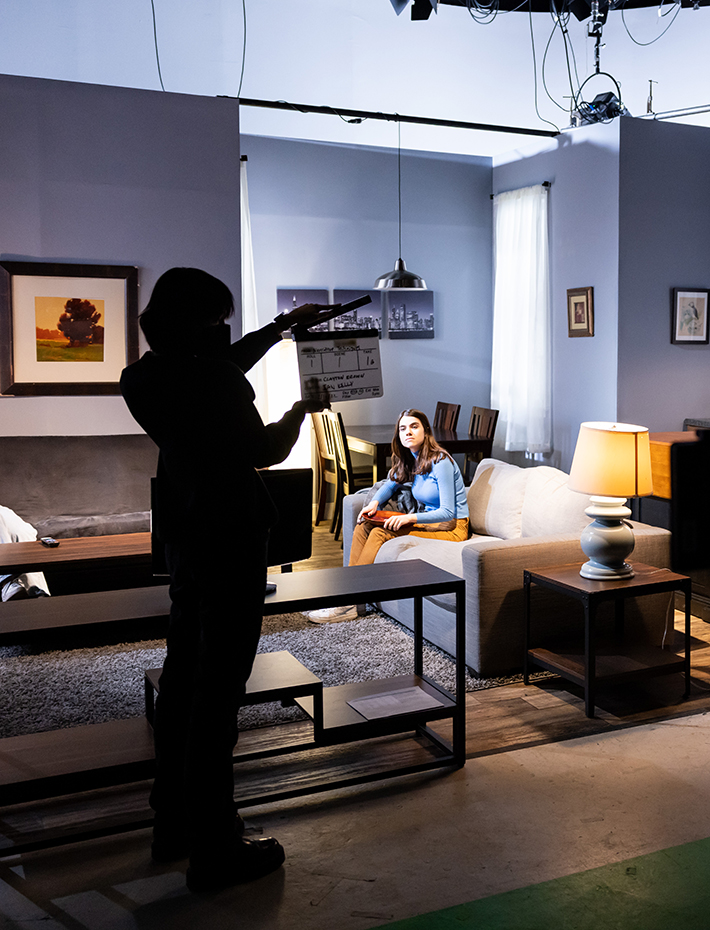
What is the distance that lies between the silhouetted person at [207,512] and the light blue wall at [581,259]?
4.92 metres

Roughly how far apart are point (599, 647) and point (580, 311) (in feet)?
12.7

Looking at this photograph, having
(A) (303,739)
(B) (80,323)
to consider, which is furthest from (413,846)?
(B) (80,323)

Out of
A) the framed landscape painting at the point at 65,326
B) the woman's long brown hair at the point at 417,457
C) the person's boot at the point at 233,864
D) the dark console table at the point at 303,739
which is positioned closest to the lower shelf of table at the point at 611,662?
the dark console table at the point at 303,739

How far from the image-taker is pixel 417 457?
4.50m

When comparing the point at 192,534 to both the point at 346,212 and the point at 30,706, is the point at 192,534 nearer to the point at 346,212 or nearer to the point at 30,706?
the point at 30,706

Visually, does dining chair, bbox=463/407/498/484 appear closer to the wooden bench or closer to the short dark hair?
the wooden bench

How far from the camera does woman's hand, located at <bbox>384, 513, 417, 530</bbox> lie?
4401mm

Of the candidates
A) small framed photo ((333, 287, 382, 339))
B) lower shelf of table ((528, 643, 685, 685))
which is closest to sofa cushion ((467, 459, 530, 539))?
lower shelf of table ((528, 643, 685, 685))

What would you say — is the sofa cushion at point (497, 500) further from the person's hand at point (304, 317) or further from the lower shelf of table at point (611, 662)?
the person's hand at point (304, 317)

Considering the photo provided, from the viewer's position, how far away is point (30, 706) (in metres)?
3.40

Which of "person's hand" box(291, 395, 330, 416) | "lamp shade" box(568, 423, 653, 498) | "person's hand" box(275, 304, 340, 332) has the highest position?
"person's hand" box(275, 304, 340, 332)

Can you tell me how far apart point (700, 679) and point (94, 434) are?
3563 mm

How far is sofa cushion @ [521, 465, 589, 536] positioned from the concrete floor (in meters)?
1.30

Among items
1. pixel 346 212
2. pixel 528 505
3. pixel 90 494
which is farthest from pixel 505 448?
pixel 90 494
